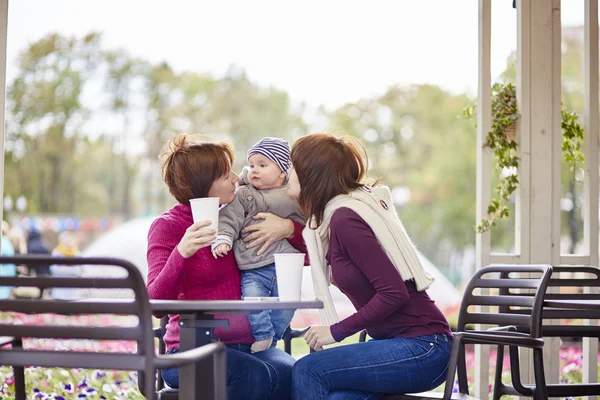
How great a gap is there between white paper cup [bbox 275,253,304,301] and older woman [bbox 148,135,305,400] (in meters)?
0.34

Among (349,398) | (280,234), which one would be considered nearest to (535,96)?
(280,234)

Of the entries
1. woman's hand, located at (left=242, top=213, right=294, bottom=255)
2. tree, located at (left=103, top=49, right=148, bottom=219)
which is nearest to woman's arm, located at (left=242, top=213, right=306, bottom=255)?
woman's hand, located at (left=242, top=213, right=294, bottom=255)

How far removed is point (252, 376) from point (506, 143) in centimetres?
209

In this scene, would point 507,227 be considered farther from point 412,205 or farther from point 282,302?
point 282,302

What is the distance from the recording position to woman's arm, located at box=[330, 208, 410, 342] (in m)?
2.10

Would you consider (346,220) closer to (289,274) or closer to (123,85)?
(289,274)

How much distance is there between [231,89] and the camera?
24672mm

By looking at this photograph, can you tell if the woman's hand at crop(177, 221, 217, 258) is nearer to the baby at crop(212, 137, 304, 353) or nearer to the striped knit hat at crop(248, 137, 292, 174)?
the baby at crop(212, 137, 304, 353)

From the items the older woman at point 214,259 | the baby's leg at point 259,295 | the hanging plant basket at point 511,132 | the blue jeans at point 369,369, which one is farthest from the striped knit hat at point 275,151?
the hanging plant basket at point 511,132

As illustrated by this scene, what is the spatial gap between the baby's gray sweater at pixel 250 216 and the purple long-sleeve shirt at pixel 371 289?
229 mm

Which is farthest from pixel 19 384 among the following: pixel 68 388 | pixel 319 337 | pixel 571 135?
pixel 571 135

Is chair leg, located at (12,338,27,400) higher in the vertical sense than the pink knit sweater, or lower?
lower

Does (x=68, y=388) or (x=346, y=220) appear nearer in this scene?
(x=346, y=220)

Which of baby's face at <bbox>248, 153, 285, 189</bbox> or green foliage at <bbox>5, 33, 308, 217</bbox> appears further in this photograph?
green foliage at <bbox>5, 33, 308, 217</bbox>
